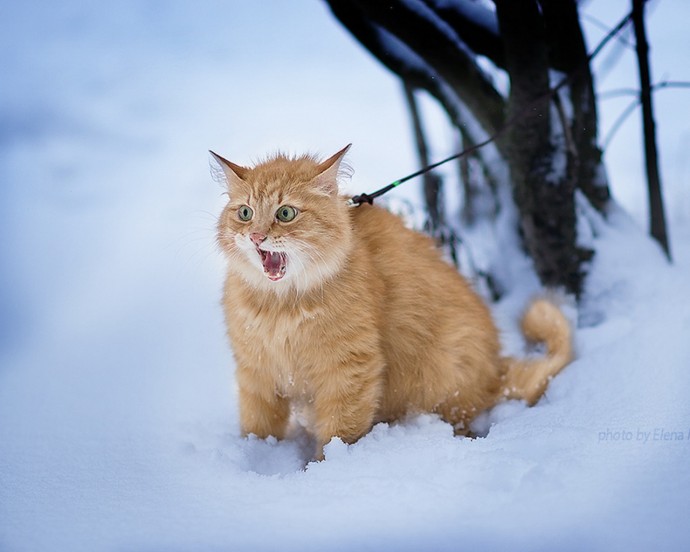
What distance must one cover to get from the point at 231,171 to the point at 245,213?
0.20 metres

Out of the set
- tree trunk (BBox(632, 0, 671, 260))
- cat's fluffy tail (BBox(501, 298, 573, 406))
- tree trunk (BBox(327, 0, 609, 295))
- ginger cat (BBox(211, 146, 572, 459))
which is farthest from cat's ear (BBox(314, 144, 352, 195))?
tree trunk (BBox(632, 0, 671, 260))

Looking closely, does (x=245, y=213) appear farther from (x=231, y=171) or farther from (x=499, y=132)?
(x=499, y=132)

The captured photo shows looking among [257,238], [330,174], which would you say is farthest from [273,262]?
[330,174]

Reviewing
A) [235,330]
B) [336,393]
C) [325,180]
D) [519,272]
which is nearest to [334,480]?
[336,393]

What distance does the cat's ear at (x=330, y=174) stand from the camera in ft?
6.62

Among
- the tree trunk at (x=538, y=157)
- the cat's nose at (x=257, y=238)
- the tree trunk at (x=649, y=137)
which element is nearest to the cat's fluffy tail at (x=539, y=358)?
the tree trunk at (x=538, y=157)

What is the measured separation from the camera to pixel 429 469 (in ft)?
5.56

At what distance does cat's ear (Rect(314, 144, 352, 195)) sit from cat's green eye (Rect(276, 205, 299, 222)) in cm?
15

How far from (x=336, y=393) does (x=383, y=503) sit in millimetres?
539

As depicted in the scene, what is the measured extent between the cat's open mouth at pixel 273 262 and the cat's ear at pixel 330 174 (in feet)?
1.04

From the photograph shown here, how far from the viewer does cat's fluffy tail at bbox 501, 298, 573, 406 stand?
2385mm

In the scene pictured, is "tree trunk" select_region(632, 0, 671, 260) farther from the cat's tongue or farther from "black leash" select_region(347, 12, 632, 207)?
the cat's tongue

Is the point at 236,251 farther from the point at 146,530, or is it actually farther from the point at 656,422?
the point at 656,422

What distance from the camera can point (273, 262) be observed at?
1921 mm
